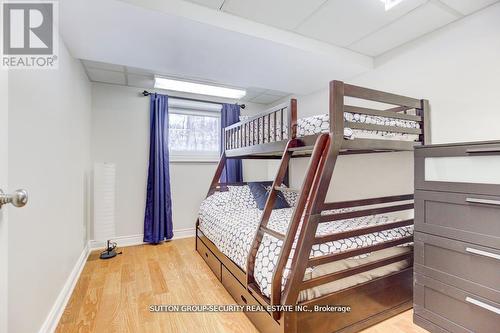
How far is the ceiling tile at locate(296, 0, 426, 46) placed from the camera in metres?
1.69

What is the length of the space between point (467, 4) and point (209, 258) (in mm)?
3043

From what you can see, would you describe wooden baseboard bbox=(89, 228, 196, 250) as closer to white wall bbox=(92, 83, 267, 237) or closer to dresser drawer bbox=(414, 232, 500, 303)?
white wall bbox=(92, 83, 267, 237)

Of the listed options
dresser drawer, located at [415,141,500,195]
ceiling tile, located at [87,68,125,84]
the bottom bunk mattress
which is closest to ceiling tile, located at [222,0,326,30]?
dresser drawer, located at [415,141,500,195]

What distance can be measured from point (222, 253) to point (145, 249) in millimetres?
1470

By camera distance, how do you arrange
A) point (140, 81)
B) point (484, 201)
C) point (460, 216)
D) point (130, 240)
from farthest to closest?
point (130, 240)
point (140, 81)
point (460, 216)
point (484, 201)

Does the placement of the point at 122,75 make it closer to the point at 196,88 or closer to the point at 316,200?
the point at 196,88

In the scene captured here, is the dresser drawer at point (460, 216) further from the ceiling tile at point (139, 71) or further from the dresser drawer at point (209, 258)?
the ceiling tile at point (139, 71)

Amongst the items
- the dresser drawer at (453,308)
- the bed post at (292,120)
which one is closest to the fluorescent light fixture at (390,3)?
the bed post at (292,120)

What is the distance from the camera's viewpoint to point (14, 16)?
1185mm

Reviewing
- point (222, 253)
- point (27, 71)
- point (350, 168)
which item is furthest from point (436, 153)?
point (27, 71)

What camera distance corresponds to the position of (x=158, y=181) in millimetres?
3164

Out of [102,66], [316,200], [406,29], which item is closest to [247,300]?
[316,200]

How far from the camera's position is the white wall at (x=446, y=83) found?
1.67 m

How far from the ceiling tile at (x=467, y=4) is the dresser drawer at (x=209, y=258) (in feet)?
9.01
